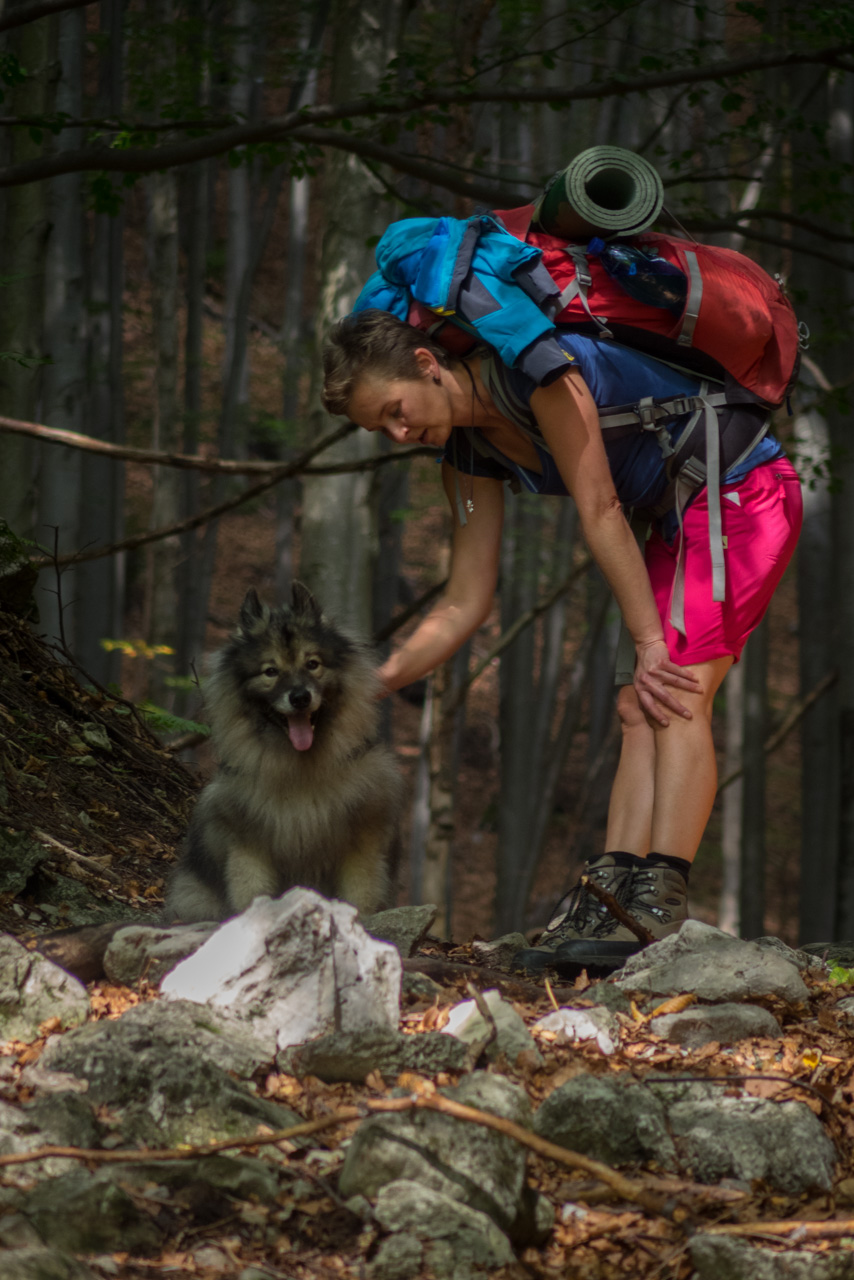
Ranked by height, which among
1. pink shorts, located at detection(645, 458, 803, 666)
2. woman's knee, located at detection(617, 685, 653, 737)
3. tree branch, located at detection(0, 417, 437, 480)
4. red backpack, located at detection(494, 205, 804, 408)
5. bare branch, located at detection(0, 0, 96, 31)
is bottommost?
woman's knee, located at detection(617, 685, 653, 737)


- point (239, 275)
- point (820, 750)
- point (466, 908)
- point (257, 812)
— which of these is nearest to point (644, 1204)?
point (257, 812)

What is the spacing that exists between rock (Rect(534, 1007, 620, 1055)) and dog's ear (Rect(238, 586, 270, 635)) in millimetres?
1739

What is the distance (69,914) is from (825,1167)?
2631 mm

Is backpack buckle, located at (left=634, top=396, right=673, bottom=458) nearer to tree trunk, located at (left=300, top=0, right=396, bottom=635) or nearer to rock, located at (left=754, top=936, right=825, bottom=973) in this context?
rock, located at (left=754, top=936, right=825, bottom=973)

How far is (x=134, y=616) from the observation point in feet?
75.5

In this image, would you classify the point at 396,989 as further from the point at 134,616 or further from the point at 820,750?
the point at 134,616

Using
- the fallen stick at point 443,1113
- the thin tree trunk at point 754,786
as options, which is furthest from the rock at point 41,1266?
the thin tree trunk at point 754,786

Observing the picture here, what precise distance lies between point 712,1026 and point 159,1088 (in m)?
1.47

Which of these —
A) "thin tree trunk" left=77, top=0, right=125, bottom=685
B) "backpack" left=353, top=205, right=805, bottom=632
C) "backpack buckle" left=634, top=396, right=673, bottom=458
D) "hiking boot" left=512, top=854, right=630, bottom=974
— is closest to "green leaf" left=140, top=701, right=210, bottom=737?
"hiking boot" left=512, top=854, right=630, bottom=974

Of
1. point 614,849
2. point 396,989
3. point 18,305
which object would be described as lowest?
point 396,989

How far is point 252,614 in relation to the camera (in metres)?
4.07

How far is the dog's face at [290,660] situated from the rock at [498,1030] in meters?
1.31

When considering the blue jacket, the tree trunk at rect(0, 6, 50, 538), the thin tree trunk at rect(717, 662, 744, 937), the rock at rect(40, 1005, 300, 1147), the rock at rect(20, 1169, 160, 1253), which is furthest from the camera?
the thin tree trunk at rect(717, 662, 744, 937)

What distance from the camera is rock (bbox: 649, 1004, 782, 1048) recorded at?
3.00m
